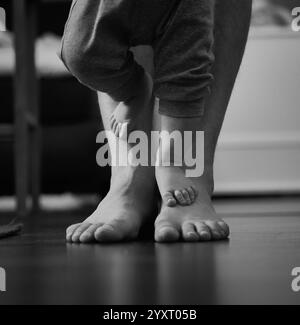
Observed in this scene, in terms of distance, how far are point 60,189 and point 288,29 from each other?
1.27 meters

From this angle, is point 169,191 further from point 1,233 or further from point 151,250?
point 1,233

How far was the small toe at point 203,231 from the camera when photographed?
87 cm

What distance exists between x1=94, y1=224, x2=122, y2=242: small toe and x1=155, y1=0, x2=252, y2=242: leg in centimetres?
6

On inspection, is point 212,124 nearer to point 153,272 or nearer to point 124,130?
point 124,130

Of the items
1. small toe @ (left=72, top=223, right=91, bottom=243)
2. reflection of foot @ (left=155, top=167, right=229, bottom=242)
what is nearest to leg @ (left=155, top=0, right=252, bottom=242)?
reflection of foot @ (left=155, top=167, right=229, bottom=242)

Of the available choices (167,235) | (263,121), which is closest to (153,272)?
(167,235)

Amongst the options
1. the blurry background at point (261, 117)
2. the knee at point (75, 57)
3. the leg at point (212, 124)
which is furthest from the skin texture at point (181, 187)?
the blurry background at point (261, 117)

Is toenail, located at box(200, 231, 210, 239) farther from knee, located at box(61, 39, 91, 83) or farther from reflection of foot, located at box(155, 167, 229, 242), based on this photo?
knee, located at box(61, 39, 91, 83)

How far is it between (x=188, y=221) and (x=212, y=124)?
191 millimetres

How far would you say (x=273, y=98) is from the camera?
2.89m

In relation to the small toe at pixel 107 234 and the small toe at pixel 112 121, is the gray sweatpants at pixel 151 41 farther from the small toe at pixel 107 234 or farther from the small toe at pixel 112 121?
the small toe at pixel 107 234

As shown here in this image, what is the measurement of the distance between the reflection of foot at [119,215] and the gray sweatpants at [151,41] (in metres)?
0.14

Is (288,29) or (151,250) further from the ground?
(288,29)
